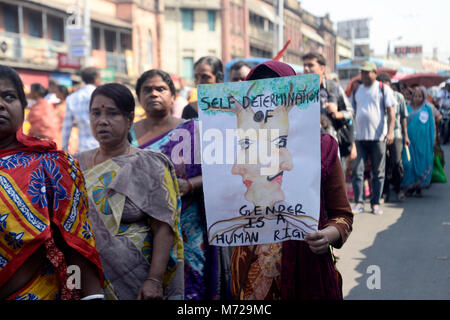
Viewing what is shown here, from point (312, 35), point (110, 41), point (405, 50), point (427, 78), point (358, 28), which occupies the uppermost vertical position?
point (358, 28)

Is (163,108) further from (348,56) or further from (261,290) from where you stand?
(348,56)

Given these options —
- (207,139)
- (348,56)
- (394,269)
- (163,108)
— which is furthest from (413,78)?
(348,56)

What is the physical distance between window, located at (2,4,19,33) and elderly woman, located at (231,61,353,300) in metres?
25.0

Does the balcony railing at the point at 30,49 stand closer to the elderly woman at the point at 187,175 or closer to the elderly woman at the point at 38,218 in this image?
the elderly woman at the point at 187,175

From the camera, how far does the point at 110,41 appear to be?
3250 centimetres

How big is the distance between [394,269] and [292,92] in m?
3.41

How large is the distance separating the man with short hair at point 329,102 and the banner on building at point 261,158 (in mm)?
3140

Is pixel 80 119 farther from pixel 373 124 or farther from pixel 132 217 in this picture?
pixel 132 217

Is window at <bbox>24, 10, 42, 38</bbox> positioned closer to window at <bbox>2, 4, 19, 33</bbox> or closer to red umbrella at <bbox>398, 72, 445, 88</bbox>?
window at <bbox>2, 4, 19, 33</bbox>

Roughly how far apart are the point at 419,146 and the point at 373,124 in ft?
7.56

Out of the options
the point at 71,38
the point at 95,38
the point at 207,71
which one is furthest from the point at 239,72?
the point at 95,38

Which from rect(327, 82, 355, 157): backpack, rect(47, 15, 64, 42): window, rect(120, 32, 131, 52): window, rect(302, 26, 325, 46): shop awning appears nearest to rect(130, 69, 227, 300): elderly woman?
rect(327, 82, 355, 157): backpack

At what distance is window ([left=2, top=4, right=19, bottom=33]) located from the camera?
2459cm

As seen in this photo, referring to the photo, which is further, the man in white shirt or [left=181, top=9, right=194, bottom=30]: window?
[left=181, top=9, right=194, bottom=30]: window
